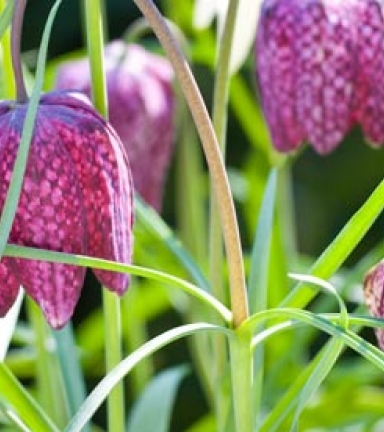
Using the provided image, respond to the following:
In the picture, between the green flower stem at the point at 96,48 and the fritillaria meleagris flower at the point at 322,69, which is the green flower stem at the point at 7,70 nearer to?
the green flower stem at the point at 96,48

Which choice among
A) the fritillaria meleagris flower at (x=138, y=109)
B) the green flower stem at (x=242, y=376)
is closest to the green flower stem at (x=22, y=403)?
the green flower stem at (x=242, y=376)

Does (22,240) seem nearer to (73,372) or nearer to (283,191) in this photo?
(73,372)

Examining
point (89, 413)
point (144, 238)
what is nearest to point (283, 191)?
point (144, 238)

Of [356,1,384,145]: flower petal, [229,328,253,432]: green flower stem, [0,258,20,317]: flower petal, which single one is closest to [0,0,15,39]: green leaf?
[0,258,20,317]: flower petal

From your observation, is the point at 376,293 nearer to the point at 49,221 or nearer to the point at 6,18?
the point at 49,221

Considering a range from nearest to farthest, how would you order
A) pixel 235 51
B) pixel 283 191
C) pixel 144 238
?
pixel 235 51 < pixel 144 238 < pixel 283 191
